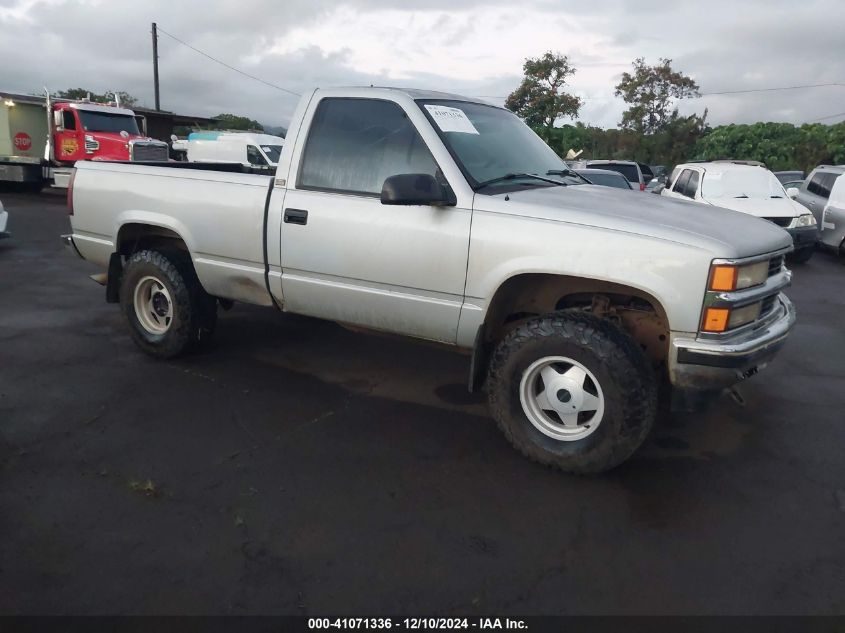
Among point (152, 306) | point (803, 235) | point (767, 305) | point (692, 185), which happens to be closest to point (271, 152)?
point (692, 185)

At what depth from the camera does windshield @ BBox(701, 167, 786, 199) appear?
11.1 metres

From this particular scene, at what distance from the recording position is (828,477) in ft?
12.0

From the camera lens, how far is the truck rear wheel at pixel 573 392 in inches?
132

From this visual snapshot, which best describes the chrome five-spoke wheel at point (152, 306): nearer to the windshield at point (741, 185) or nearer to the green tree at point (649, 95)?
the windshield at point (741, 185)

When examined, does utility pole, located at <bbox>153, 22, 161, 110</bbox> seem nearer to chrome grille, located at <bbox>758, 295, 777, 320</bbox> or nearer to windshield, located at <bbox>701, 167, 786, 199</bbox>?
windshield, located at <bbox>701, 167, 786, 199</bbox>

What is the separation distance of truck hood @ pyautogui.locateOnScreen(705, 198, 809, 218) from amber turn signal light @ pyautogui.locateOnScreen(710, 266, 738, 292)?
814 centimetres

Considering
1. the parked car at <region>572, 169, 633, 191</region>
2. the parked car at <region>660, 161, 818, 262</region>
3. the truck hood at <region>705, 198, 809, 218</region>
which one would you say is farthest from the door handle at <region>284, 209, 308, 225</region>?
the parked car at <region>572, 169, 633, 191</region>

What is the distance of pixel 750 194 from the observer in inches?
446

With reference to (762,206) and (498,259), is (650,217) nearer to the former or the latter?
(498,259)

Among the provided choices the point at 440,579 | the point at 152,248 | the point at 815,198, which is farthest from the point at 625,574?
the point at 815,198

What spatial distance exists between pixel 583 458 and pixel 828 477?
1402 millimetres

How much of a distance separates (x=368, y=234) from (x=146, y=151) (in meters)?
16.5

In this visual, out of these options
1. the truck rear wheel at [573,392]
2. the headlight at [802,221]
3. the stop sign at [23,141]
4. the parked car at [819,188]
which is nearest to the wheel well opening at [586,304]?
the truck rear wheel at [573,392]

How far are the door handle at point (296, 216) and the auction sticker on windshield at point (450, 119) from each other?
38.6 inches
